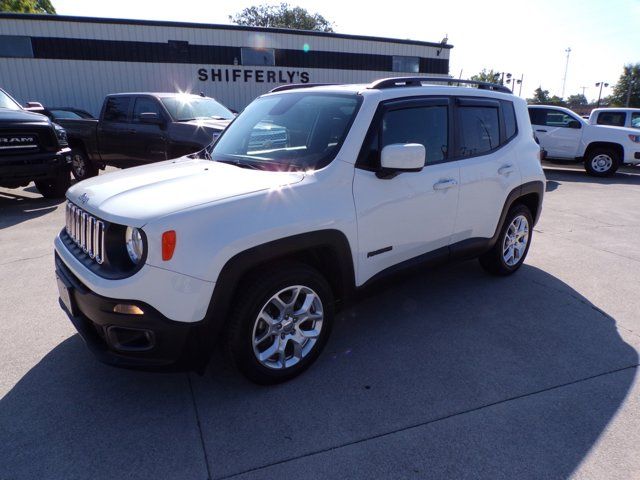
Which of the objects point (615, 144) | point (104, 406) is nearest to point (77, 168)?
point (104, 406)

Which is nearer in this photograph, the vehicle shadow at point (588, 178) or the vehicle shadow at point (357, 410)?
the vehicle shadow at point (357, 410)

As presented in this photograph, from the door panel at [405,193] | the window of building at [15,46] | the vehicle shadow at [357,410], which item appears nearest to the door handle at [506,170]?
the door panel at [405,193]

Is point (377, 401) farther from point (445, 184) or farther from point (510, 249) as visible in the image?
point (510, 249)

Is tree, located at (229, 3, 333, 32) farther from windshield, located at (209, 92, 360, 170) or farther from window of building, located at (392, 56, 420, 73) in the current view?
windshield, located at (209, 92, 360, 170)

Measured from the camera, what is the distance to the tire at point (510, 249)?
14.5 ft

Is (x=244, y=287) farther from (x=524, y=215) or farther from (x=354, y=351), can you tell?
(x=524, y=215)

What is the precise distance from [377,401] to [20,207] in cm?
754

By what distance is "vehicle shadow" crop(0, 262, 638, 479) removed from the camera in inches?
87.5

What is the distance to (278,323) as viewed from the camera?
9.01 ft

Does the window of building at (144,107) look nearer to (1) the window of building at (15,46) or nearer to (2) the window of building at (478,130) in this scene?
(2) the window of building at (478,130)

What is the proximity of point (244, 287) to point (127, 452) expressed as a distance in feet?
3.30

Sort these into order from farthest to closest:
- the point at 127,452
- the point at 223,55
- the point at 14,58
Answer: the point at 223,55, the point at 14,58, the point at 127,452

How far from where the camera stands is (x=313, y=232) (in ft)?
8.77

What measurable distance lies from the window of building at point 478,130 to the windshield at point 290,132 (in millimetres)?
1125
